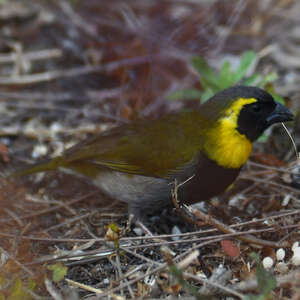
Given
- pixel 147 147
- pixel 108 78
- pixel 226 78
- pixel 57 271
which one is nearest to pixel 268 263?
pixel 147 147

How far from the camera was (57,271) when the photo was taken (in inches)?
115

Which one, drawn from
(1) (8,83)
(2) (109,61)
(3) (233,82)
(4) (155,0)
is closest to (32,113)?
(1) (8,83)

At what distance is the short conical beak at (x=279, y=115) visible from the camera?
12.0 ft

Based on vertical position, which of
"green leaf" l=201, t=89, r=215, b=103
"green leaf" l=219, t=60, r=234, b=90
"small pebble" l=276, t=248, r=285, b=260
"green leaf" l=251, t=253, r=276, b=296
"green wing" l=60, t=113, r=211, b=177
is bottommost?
"small pebble" l=276, t=248, r=285, b=260

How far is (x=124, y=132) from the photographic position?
3824 mm

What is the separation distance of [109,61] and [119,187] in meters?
2.22

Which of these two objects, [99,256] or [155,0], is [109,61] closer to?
[155,0]

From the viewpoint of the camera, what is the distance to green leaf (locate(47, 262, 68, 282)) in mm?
2895

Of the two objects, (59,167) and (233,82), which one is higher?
(233,82)

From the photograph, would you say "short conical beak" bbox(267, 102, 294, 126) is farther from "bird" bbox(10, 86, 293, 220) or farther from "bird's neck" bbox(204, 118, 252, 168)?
"bird's neck" bbox(204, 118, 252, 168)

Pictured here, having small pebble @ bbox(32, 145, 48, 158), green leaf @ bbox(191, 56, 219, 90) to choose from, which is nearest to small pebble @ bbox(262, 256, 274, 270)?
green leaf @ bbox(191, 56, 219, 90)

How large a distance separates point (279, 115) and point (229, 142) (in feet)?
1.40

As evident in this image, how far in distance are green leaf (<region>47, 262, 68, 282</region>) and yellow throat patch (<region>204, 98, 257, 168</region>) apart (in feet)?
4.37

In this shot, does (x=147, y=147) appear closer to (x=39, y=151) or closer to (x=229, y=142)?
(x=229, y=142)
